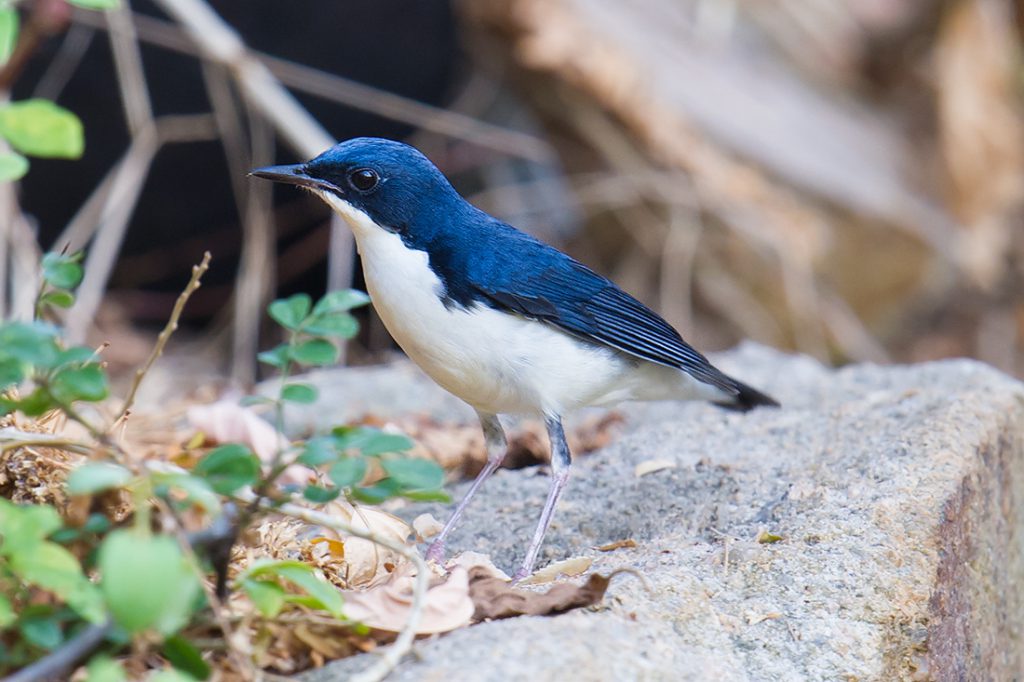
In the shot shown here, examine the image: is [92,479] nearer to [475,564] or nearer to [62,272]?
[62,272]

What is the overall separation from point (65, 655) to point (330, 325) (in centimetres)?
81

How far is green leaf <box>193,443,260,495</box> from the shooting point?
2.06 meters

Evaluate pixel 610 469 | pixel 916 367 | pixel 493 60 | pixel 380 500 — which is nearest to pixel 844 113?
pixel 493 60

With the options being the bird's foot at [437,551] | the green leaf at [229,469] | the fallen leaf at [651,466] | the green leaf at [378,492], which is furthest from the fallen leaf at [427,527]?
the green leaf at [229,469]

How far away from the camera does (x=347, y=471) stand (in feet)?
7.00

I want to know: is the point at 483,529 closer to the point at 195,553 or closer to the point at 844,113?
the point at 195,553

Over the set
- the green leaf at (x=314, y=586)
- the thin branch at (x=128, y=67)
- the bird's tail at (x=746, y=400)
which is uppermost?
the thin branch at (x=128, y=67)

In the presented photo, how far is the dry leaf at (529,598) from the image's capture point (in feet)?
8.20

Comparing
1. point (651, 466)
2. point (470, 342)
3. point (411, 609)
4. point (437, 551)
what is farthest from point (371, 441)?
point (651, 466)

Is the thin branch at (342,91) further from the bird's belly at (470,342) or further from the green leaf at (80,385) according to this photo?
the green leaf at (80,385)

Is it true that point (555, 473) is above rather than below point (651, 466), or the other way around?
below

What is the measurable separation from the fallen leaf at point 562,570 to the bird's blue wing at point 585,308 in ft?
2.84

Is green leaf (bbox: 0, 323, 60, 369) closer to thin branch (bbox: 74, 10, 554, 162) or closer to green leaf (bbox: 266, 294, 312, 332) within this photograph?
green leaf (bbox: 266, 294, 312, 332)

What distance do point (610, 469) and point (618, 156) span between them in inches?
144
